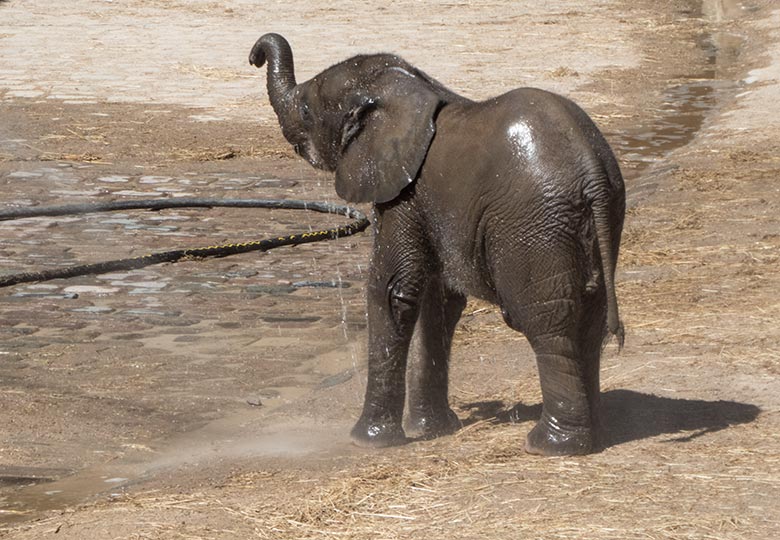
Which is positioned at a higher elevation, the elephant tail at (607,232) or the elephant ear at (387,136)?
the elephant ear at (387,136)

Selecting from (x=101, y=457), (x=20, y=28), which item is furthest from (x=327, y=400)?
(x=20, y=28)

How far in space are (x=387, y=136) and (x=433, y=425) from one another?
4.91 feet

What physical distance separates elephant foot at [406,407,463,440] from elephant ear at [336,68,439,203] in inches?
46.1

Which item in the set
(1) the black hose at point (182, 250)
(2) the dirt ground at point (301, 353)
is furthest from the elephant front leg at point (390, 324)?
(1) the black hose at point (182, 250)

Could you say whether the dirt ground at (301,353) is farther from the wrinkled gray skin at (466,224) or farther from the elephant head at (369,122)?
the elephant head at (369,122)

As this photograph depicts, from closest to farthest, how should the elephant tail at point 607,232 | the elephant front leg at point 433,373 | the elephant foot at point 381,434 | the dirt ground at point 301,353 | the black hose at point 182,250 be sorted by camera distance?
1. the dirt ground at point 301,353
2. the elephant tail at point 607,232
3. the elephant foot at point 381,434
4. the elephant front leg at point 433,373
5. the black hose at point 182,250

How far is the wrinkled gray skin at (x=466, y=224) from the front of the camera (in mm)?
6789

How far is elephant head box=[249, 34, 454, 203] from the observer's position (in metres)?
7.22

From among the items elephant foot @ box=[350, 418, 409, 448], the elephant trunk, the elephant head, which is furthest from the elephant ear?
elephant foot @ box=[350, 418, 409, 448]

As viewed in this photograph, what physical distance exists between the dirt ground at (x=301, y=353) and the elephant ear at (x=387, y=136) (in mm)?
1279

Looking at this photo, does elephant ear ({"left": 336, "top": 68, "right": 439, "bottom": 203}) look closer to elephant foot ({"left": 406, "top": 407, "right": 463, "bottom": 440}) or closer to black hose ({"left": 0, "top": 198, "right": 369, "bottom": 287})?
elephant foot ({"left": 406, "top": 407, "right": 463, "bottom": 440})

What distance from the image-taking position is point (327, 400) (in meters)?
8.60

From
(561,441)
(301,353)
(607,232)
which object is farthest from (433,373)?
(301,353)

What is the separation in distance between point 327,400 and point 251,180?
22.8ft
